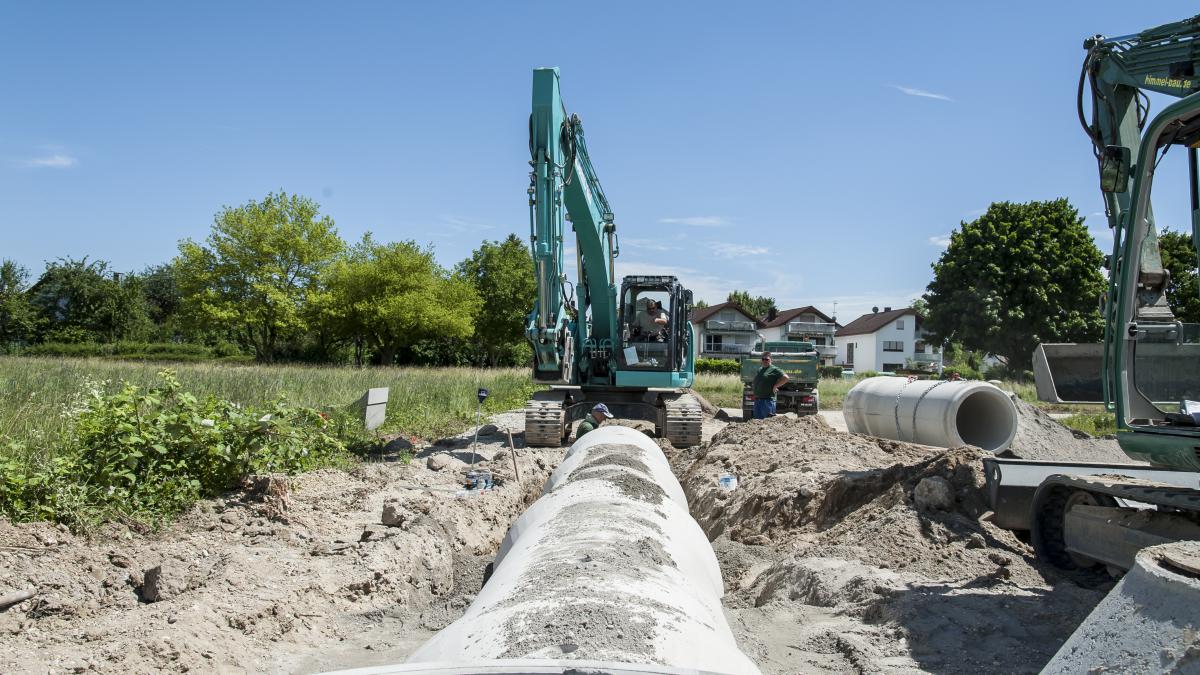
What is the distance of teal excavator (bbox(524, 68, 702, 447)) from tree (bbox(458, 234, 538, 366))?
124 feet

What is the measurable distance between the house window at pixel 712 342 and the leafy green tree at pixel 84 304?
1876 inches

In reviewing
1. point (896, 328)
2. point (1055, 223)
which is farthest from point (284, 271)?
point (896, 328)

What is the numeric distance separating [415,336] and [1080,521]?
143ft

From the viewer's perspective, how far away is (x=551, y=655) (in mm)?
2631

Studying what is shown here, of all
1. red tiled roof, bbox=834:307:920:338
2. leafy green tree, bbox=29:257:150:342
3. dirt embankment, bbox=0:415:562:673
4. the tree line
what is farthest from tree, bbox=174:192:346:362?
red tiled roof, bbox=834:307:920:338

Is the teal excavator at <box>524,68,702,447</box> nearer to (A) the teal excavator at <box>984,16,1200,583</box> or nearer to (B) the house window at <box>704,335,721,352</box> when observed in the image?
(A) the teal excavator at <box>984,16,1200,583</box>

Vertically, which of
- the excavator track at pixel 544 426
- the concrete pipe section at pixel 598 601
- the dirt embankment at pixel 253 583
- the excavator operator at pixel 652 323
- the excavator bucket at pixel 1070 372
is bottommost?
the dirt embankment at pixel 253 583

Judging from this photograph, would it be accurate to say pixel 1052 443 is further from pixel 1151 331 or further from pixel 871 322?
pixel 871 322

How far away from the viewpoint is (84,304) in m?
48.9

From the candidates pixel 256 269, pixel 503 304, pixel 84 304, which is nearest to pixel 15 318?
pixel 84 304

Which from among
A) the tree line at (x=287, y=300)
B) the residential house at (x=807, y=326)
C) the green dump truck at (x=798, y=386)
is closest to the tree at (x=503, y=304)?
the tree line at (x=287, y=300)

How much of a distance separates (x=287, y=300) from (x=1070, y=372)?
41984mm

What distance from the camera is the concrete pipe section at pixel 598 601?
2.64m

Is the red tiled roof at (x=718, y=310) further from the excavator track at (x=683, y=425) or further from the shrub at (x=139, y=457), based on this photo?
the shrub at (x=139, y=457)
